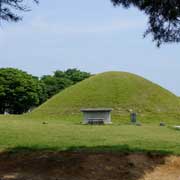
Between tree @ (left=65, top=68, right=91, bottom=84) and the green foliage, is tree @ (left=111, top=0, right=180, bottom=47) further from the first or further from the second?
tree @ (left=65, top=68, right=91, bottom=84)

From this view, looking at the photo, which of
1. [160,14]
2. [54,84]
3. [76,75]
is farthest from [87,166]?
[76,75]

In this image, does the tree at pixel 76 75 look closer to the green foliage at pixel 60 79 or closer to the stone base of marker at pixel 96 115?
the green foliage at pixel 60 79

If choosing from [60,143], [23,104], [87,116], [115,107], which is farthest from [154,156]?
[23,104]

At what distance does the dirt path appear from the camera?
7773 mm

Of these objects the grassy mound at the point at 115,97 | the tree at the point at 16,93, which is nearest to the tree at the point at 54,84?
the tree at the point at 16,93

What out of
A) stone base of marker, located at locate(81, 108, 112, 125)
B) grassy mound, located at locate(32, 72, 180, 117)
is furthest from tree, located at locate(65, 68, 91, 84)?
stone base of marker, located at locate(81, 108, 112, 125)

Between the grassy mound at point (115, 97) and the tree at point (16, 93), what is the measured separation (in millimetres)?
11634

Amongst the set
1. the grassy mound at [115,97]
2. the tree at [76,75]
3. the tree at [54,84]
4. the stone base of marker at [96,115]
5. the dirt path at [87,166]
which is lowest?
the dirt path at [87,166]

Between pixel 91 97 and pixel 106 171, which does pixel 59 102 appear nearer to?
pixel 91 97

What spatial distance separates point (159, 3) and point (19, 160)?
4.70 meters

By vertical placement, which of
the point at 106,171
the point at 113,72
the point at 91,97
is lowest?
the point at 106,171

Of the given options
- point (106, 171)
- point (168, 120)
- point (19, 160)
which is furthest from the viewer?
point (168, 120)

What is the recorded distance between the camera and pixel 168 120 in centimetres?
3378

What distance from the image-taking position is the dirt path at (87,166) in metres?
7.77
